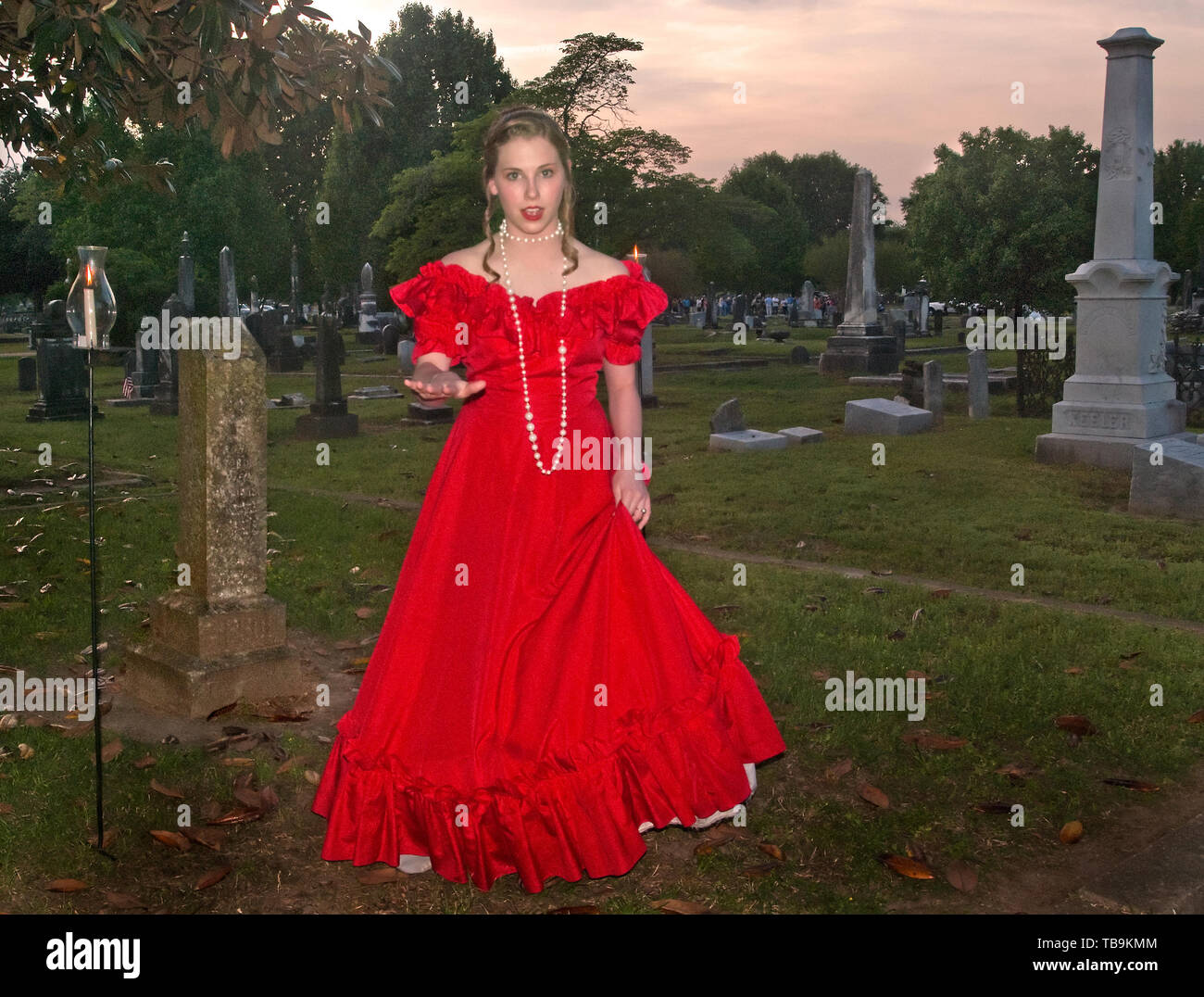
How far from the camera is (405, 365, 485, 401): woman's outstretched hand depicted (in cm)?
369

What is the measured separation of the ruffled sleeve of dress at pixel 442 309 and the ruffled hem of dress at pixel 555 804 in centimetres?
136

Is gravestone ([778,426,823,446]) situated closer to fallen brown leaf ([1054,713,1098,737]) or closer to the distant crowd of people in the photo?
fallen brown leaf ([1054,713,1098,737])

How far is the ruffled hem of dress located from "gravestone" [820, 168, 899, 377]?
22.2 metres

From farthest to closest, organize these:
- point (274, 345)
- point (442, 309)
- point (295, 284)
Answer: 1. point (295, 284)
2. point (274, 345)
3. point (442, 309)

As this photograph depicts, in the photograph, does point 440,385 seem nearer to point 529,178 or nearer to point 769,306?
point 529,178

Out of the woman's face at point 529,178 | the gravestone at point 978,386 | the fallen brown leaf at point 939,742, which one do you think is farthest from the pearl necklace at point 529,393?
the gravestone at point 978,386

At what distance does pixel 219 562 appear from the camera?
556 cm

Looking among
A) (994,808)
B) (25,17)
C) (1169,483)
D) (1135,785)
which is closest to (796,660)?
(994,808)

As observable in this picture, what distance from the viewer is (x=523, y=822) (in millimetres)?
3654

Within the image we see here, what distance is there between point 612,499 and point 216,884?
184 centimetres

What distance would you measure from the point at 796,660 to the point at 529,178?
126 inches

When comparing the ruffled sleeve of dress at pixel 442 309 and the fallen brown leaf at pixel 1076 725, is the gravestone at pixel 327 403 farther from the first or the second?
the ruffled sleeve of dress at pixel 442 309

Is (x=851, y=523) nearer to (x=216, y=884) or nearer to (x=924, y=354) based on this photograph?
(x=216, y=884)

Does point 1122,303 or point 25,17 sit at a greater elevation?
point 25,17
